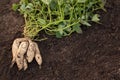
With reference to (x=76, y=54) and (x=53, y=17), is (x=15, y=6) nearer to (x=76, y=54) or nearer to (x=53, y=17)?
(x=53, y=17)

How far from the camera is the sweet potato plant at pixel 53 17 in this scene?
221cm

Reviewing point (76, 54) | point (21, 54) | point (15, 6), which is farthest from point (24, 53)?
point (15, 6)

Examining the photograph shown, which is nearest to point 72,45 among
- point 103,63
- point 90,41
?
point 90,41

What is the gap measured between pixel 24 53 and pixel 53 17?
431 millimetres

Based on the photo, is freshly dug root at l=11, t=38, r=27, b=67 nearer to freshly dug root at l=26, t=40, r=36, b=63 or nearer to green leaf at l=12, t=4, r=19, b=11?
freshly dug root at l=26, t=40, r=36, b=63

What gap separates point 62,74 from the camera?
6.68ft

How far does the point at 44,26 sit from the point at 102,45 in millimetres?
435

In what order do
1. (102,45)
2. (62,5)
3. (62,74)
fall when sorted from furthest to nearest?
1. (62,5)
2. (102,45)
3. (62,74)

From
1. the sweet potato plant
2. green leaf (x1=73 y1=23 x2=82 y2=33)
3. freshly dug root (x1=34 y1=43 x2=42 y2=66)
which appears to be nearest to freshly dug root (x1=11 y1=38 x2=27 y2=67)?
the sweet potato plant

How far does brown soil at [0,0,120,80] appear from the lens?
2031mm

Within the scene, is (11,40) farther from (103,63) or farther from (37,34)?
(103,63)

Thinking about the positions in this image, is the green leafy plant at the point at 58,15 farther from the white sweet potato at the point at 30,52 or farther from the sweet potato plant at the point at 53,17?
the white sweet potato at the point at 30,52

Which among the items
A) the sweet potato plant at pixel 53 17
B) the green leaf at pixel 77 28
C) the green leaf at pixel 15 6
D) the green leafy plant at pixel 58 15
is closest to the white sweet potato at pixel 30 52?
the sweet potato plant at pixel 53 17

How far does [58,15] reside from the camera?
2.37 meters
